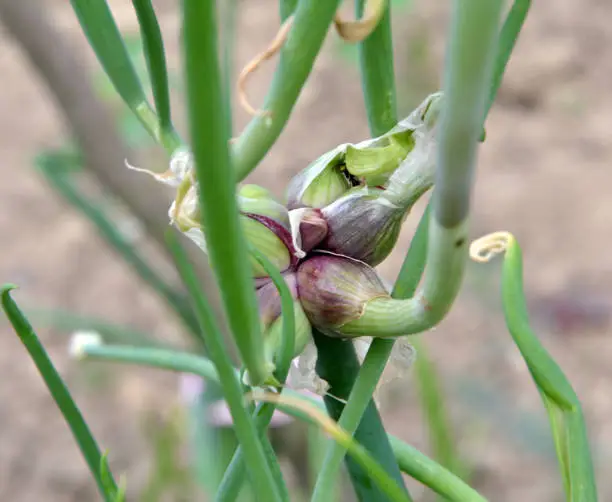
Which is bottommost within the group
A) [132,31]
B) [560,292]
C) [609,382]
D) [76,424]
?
[76,424]

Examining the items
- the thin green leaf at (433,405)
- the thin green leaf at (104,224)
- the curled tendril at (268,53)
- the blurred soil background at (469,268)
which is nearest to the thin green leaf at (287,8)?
the curled tendril at (268,53)

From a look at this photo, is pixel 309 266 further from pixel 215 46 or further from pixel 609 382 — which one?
pixel 609 382

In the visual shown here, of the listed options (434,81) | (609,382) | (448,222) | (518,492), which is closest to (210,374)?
(448,222)

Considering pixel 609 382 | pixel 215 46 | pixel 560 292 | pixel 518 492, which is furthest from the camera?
pixel 560 292

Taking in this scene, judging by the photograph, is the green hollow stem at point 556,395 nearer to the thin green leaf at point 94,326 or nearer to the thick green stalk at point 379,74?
the thick green stalk at point 379,74

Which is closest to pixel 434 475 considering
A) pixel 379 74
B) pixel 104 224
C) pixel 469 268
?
pixel 379 74
